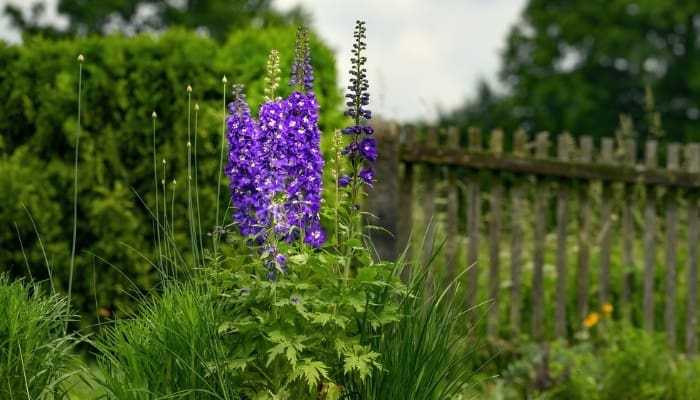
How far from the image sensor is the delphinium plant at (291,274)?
2965 mm

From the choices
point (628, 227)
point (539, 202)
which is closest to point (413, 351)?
point (539, 202)

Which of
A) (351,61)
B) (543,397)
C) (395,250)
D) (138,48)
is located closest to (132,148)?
(138,48)

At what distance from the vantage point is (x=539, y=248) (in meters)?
6.90

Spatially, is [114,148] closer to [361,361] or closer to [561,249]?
[561,249]

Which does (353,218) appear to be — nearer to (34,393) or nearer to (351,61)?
(351,61)

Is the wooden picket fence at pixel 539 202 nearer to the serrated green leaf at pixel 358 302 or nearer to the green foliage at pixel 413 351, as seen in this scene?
the green foliage at pixel 413 351

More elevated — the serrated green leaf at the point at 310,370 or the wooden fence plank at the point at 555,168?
the wooden fence plank at the point at 555,168

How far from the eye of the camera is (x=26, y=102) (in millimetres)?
6648

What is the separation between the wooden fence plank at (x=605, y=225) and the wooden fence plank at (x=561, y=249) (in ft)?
0.91

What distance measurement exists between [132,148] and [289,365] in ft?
12.5

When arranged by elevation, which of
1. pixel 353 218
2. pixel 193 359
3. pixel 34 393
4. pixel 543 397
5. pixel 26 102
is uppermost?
pixel 26 102

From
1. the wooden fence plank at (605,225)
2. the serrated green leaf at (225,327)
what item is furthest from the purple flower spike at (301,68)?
the wooden fence plank at (605,225)

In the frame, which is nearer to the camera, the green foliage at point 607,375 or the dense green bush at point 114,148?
the green foliage at point 607,375

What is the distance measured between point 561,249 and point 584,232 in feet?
0.71
